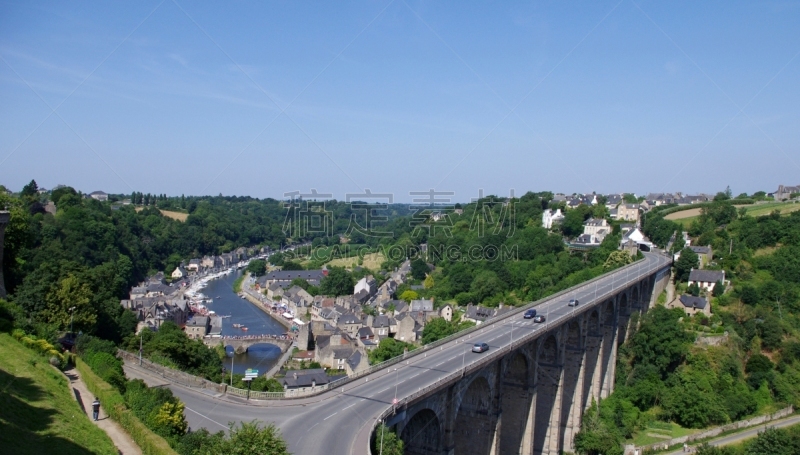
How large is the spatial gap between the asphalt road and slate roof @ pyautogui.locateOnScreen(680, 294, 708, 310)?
25.2 metres

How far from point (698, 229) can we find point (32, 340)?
57682 mm

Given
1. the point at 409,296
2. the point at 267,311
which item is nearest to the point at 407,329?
the point at 409,296

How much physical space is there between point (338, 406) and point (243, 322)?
48888 millimetres

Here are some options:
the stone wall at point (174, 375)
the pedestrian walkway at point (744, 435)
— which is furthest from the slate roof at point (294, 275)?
the stone wall at point (174, 375)

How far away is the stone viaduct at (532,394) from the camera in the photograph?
1927 centimetres

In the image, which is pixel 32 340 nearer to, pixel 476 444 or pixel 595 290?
pixel 476 444

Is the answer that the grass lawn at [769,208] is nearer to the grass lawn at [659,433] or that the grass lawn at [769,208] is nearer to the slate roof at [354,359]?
the grass lawn at [659,433]

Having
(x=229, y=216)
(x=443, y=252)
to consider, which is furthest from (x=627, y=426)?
(x=229, y=216)

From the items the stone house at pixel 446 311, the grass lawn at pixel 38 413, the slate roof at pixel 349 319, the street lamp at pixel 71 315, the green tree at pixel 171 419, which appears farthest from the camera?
the stone house at pixel 446 311

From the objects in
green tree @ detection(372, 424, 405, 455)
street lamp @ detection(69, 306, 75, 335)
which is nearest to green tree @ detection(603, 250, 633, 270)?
green tree @ detection(372, 424, 405, 455)

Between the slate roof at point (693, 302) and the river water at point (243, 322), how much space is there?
3252 cm

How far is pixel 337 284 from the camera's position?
72.3 meters

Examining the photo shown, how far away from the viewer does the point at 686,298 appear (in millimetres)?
45625

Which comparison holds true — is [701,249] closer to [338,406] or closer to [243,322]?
[338,406]
